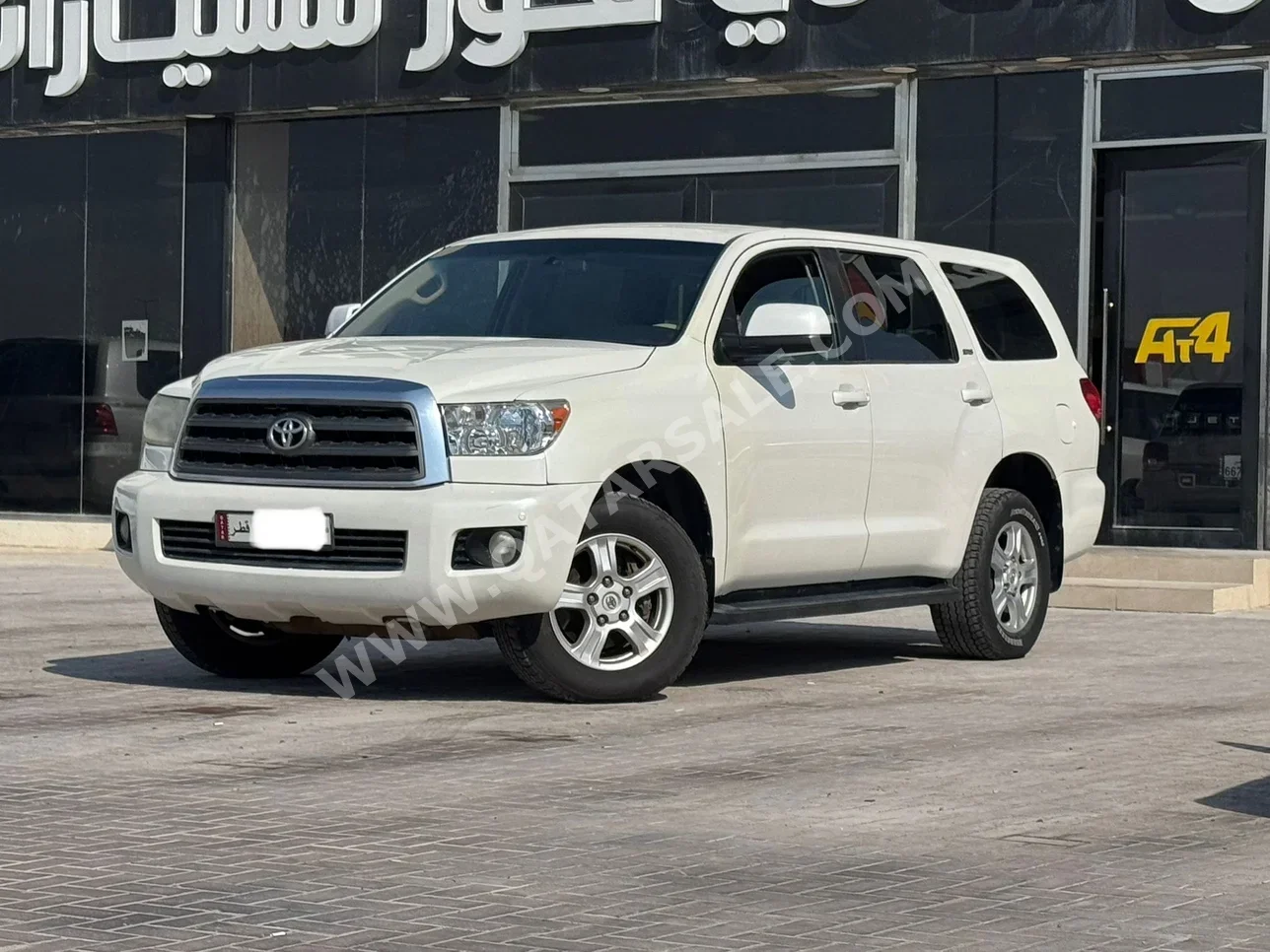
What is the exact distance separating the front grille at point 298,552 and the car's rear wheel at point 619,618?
0.54m

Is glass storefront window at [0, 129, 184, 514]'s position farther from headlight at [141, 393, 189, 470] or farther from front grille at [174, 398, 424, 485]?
front grille at [174, 398, 424, 485]

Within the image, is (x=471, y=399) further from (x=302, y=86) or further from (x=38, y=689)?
(x=302, y=86)

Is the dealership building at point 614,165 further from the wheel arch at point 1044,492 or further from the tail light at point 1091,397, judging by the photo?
the wheel arch at point 1044,492

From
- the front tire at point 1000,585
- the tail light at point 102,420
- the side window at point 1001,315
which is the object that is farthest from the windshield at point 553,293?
the tail light at point 102,420

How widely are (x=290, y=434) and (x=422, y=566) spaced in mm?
772

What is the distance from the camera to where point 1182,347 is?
17.7 m

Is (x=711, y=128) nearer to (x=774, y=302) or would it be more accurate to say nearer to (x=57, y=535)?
(x=57, y=535)

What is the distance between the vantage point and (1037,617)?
11.7 m

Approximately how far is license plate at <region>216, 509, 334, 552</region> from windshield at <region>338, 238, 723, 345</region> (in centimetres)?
150

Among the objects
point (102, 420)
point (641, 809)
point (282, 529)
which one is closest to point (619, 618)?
point (282, 529)

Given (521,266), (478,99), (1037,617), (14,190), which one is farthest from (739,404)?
(14,190)

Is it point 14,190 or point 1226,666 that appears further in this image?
point 14,190

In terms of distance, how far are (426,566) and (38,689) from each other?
1.98m

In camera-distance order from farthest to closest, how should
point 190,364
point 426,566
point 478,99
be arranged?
point 190,364
point 478,99
point 426,566
